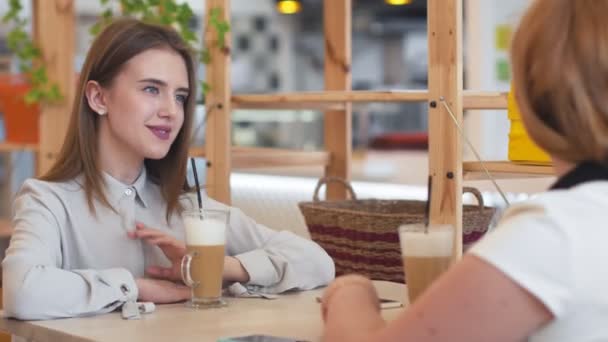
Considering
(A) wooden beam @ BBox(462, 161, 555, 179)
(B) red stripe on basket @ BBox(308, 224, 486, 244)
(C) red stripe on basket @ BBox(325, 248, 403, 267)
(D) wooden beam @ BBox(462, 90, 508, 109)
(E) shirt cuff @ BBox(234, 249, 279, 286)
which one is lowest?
(C) red stripe on basket @ BBox(325, 248, 403, 267)

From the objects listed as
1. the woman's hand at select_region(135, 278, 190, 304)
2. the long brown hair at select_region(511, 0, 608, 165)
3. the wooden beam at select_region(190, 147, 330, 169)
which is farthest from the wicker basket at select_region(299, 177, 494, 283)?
the long brown hair at select_region(511, 0, 608, 165)

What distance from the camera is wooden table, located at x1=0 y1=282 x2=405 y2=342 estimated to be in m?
1.68

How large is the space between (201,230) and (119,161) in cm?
44

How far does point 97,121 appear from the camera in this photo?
7.66 feet

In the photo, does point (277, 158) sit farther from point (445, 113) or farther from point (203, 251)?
point (203, 251)

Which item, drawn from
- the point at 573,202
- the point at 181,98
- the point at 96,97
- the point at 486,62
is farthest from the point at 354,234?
the point at 486,62

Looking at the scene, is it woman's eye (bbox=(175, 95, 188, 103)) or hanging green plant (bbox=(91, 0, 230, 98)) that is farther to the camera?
hanging green plant (bbox=(91, 0, 230, 98))

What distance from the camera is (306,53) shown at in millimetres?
9461

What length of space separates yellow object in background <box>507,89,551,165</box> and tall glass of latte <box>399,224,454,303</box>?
0.83 metres

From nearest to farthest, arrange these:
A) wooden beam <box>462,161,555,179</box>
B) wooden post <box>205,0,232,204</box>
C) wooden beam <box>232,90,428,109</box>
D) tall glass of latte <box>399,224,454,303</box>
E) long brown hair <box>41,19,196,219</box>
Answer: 1. tall glass of latte <box>399,224,454,303</box>
2. long brown hair <box>41,19,196,219</box>
3. wooden beam <box>462,161,555,179</box>
4. wooden beam <box>232,90,428,109</box>
5. wooden post <box>205,0,232,204</box>

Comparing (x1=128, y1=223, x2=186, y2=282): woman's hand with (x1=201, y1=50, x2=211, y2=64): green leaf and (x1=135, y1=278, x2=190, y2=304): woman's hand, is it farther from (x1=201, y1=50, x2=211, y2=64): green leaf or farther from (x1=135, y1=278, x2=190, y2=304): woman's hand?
(x1=201, y1=50, x2=211, y2=64): green leaf

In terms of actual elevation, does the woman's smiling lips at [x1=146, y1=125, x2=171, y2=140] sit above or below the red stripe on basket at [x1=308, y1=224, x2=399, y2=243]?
above

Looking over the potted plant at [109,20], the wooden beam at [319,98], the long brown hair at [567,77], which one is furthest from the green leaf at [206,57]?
the long brown hair at [567,77]

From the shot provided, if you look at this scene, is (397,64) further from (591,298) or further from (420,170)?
(591,298)
